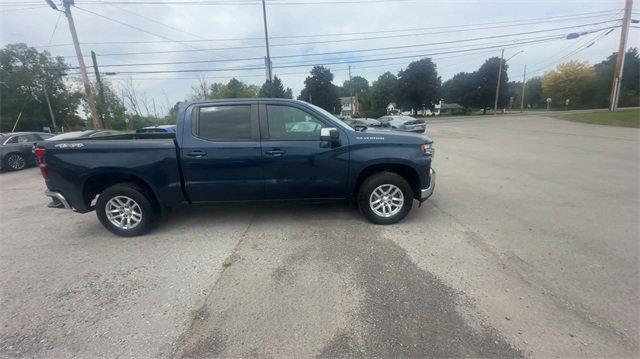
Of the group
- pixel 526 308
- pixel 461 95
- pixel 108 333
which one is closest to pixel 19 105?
pixel 108 333

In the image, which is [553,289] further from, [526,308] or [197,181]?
[197,181]

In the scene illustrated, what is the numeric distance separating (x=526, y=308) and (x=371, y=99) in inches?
2713

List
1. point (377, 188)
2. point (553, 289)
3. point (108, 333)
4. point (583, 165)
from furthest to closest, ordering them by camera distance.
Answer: point (583, 165), point (377, 188), point (553, 289), point (108, 333)

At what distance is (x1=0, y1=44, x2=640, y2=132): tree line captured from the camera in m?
38.3

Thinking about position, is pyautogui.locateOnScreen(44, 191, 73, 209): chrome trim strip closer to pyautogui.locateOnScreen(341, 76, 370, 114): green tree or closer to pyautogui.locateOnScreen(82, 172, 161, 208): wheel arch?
pyautogui.locateOnScreen(82, 172, 161, 208): wheel arch

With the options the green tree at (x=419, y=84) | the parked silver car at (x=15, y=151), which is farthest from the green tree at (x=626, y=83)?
the parked silver car at (x=15, y=151)

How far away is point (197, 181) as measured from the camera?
4230 millimetres

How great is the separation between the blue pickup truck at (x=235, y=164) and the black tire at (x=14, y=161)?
34.7 feet

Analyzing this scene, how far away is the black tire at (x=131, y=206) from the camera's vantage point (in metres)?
4.22

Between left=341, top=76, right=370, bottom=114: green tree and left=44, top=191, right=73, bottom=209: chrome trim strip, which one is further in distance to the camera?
left=341, top=76, right=370, bottom=114: green tree

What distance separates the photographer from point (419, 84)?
62094mm

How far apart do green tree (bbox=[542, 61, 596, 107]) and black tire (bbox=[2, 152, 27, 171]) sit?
88.8 m

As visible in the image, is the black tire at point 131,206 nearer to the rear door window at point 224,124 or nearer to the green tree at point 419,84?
the rear door window at point 224,124

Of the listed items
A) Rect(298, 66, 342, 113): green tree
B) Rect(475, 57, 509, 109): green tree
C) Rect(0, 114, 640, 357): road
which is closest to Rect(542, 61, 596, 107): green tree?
Rect(475, 57, 509, 109): green tree
